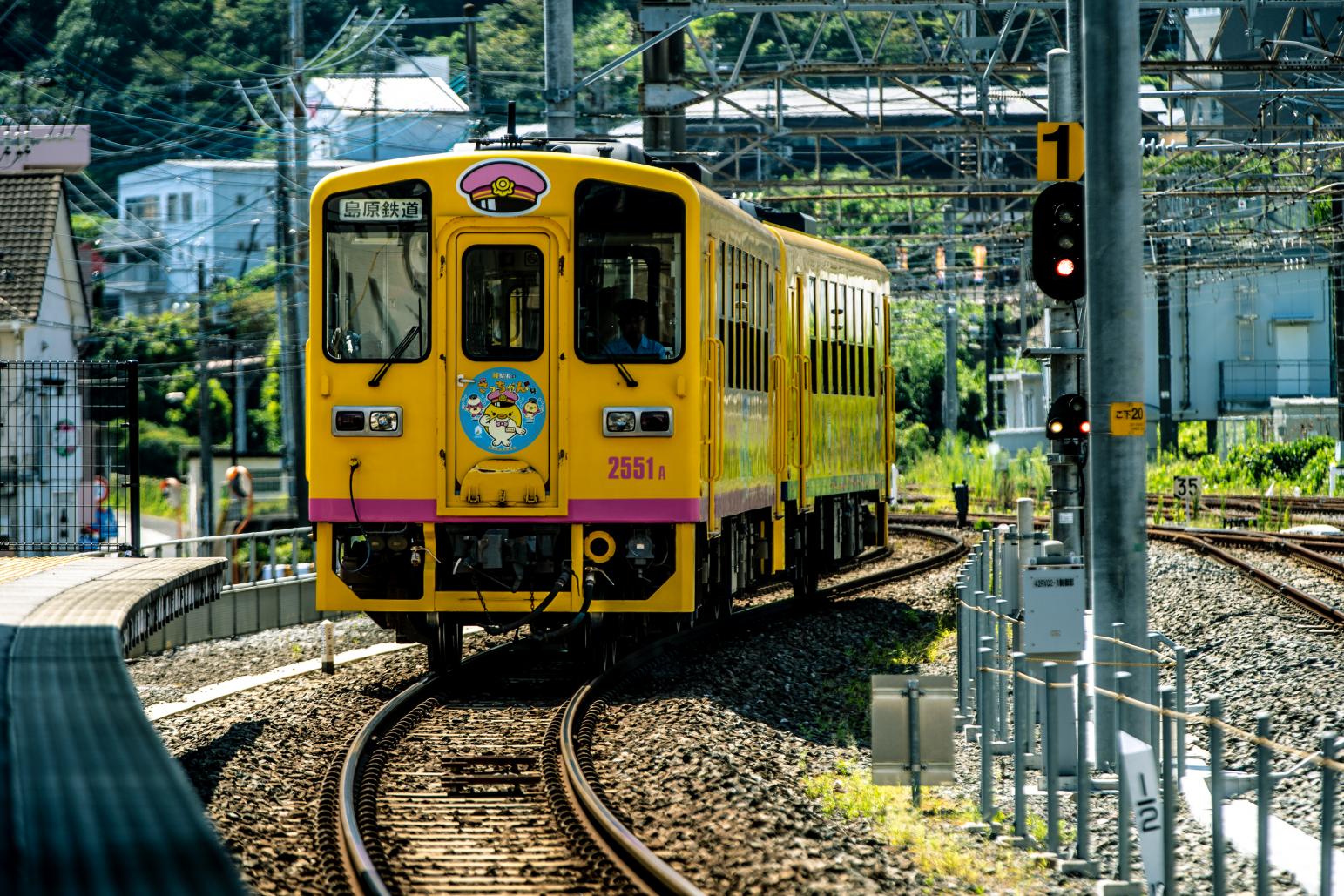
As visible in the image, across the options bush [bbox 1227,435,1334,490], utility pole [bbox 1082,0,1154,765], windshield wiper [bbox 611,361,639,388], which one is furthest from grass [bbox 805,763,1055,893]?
bush [bbox 1227,435,1334,490]

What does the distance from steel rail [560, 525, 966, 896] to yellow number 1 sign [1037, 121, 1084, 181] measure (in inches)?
177

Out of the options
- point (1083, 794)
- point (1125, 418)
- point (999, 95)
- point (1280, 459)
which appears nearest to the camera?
point (1083, 794)

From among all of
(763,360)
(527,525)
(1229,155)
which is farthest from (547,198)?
(1229,155)

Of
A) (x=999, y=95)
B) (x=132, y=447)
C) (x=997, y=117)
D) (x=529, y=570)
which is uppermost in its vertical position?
(x=997, y=117)

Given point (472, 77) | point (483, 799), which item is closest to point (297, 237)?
point (472, 77)

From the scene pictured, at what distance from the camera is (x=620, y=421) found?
12109mm

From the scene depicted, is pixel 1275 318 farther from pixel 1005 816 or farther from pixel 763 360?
pixel 1005 816

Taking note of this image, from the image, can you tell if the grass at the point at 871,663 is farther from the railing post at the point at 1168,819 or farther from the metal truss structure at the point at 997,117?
the metal truss structure at the point at 997,117

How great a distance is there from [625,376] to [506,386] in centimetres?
80

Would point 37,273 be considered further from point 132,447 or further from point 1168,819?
point 1168,819

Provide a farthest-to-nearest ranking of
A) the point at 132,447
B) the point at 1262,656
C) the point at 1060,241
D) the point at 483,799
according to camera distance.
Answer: the point at 1262,656
the point at 132,447
the point at 1060,241
the point at 483,799

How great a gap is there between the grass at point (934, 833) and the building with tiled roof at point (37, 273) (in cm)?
2058

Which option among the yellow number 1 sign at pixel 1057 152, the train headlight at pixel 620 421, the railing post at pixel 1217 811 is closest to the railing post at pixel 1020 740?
the railing post at pixel 1217 811

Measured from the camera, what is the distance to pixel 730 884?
7.05 meters
